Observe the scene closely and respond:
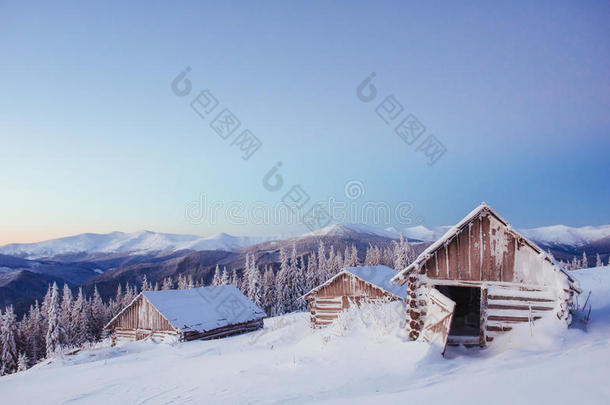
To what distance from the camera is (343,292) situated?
88.7ft

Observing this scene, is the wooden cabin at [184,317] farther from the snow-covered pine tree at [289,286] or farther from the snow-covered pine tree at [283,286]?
the snow-covered pine tree at [289,286]

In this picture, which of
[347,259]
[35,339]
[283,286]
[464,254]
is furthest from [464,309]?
[35,339]

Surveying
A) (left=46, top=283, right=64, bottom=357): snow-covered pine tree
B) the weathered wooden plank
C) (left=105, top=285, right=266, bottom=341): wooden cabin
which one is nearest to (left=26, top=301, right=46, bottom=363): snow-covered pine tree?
(left=46, top=283, right=64, bottom=357): snow-covered pine tree

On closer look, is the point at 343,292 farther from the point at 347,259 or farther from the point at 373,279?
the point at 347,259

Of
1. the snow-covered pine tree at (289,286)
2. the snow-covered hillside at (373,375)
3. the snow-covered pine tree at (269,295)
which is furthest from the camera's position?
the snow-covered pine tree at (269,295)

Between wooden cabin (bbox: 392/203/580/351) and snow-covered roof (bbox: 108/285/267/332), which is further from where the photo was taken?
snow-covered roof (bbox: 108/285/267/332)

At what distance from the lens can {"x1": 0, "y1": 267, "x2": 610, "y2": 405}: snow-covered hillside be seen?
506cm

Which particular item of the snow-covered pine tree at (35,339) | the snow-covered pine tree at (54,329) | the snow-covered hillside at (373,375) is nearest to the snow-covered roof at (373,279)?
the snow-covered hillside at (373,375)

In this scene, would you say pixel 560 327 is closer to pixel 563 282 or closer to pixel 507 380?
pixel 563 282

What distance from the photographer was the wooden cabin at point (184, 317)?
2945 centimetres

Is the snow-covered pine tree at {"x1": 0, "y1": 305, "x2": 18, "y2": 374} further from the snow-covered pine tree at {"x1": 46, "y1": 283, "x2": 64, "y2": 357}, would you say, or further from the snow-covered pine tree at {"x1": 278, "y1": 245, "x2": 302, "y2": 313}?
the snow-covered pine tree at {"x1": 278, "y1": 245, "x2": 302, "y2": 313}

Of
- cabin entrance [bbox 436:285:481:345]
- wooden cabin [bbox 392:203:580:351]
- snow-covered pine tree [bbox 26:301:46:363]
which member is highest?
wooden cabin [bbox 392:203:580:351]

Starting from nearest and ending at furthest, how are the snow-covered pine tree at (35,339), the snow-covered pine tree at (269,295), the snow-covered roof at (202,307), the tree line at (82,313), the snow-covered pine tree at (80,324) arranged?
the snow-covered roof at (202,307)
the tree line at (82,313)
the snow-covered pine tree at (80,324)
the snow-covered pine tree at (35,339)
the snow-covered pine tree at (269,295)

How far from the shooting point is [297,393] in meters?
7.47
